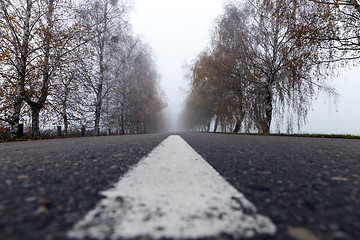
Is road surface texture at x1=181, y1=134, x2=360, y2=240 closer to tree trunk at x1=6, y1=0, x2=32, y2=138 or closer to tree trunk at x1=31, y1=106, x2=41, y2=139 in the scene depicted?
tree trunk at x1=6, y1=0, x2=32, y2=138

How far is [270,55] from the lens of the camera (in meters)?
12.0

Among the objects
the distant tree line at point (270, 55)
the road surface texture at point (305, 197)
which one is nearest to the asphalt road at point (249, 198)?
the road surface texture at point (305, 197)

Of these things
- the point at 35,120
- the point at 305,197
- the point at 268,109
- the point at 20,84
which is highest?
the point at 20,84

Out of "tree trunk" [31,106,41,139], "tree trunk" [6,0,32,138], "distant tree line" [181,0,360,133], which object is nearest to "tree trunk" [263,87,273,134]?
"distant tree line" [181,0,360,133]

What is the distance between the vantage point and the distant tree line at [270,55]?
22.8 ft

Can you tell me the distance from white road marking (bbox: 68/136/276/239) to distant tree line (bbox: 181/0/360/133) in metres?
8.24

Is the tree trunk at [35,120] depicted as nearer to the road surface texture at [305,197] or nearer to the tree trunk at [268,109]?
the road surface texture at [305,197]

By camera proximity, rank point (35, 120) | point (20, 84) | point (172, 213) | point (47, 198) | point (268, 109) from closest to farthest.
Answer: point (172, 213) → point (47, 198) → point (20, 84) → point (35, 120) → point (268, 109)

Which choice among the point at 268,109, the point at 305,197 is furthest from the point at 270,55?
the point at 305,197

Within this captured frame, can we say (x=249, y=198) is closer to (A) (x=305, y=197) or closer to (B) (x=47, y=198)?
(A) (x=305, y=197)

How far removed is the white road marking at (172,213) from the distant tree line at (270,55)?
8.24m

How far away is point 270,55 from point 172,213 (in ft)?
44.3

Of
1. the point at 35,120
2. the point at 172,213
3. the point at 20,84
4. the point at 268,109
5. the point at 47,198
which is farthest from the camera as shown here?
the point at 268,109

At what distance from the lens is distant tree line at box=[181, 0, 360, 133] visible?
695cm
